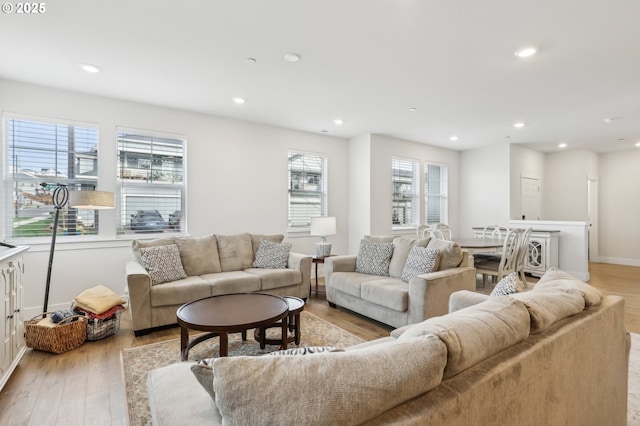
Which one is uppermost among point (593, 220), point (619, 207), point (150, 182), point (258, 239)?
point (150, 182)

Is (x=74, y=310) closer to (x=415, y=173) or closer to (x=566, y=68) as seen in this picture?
(x=566, y=68)

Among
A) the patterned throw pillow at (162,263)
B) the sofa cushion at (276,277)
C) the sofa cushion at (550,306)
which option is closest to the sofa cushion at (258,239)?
the sofa cushion at (276,277)

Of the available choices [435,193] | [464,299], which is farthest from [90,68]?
[435,193]

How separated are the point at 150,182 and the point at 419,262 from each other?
3.63m

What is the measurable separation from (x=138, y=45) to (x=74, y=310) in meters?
2.53

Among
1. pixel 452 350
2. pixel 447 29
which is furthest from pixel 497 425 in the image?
pixel 447 29

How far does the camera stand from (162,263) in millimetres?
3555

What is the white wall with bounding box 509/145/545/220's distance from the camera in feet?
22.2

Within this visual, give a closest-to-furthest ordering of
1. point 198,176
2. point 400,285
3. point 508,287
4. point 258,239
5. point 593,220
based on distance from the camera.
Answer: point 508,287
point 400,285
point 258,239
point 198,176
point 593,220

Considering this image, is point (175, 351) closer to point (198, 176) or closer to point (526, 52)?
point (198, 176)

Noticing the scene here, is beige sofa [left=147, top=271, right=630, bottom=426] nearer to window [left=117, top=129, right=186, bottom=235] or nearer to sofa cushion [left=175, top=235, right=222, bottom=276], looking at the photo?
sofa cushion [left=175, top=235, right=222, bottom=276]

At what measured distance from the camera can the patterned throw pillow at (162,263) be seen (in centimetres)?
346

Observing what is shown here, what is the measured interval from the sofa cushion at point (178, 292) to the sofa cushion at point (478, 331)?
112 inches

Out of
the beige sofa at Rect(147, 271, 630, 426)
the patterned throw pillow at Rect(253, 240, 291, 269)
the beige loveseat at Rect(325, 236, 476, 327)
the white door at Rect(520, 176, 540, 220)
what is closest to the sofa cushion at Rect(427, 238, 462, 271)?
the beige loveseat at Rect(325, 236, 476, 327)
